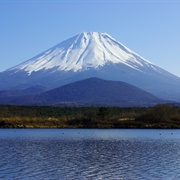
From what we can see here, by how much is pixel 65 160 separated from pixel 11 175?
20.5ft

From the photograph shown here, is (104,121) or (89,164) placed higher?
(104,121)

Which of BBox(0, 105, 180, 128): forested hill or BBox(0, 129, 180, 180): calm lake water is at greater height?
BBox(0, 105, 180, 128): forested hill

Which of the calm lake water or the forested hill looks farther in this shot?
the forested hill

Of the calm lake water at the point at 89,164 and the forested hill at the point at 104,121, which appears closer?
the calm lake water at the point at 89,164

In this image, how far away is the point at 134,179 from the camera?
2027cm

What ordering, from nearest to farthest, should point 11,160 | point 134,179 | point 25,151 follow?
1. point 134,179
2. point 11,160
3. point 25,151

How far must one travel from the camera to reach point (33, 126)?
7150 centimetres

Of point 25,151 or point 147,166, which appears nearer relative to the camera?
point 147,166

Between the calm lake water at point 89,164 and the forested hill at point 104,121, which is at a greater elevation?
the forested hill at point 104,121

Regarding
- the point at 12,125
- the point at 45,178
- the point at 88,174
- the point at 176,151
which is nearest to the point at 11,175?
the point at 45,178

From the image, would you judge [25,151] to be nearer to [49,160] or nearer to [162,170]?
[49,160]

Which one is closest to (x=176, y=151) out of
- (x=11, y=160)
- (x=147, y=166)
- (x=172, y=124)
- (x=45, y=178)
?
(x=147, y=166)

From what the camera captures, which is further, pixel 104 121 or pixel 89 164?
pixel 104 121

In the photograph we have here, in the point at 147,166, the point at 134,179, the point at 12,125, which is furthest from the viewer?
the point at 12,125
